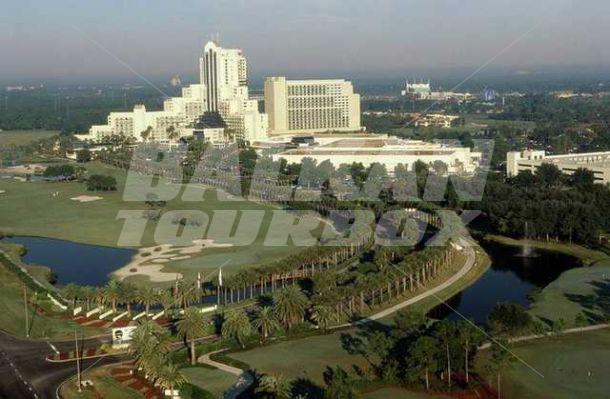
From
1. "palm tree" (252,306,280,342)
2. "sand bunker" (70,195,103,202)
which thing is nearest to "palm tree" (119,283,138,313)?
"palm tree" (252,306,280,342)

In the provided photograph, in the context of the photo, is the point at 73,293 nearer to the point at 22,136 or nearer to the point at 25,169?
the point at 25,169

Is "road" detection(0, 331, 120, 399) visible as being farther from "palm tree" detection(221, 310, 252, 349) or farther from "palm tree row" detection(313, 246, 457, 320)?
"palm tree row" detection(313, 246, 457, 320)

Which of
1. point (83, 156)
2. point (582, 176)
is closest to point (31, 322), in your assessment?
point (582, 176)

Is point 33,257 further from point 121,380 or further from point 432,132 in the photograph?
point 432,132

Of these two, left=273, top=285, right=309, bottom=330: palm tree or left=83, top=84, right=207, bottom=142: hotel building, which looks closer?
left=273, top=285, right=309, bottom=330: palm tree

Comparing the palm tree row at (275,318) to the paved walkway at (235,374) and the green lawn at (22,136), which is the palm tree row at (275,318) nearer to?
the paved walkway at (235,374)

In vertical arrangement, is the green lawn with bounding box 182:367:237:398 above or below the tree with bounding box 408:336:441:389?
below

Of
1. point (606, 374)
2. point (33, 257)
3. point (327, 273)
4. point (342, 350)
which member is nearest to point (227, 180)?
point (33, 257)

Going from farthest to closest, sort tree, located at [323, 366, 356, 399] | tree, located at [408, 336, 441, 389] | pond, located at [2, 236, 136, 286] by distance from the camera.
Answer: pond, located at [2, 236, 136, 286] → tree, located at [408, 336, 441, 389] → tree, located at [323, 366, 356, 399]

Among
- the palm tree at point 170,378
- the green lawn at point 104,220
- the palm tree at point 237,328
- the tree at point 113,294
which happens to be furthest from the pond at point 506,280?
the tree at point 113,294
